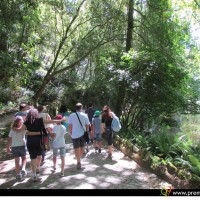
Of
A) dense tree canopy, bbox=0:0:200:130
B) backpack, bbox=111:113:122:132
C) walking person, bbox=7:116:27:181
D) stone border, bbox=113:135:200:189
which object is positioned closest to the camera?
stone border, bbox=113:135:200:189

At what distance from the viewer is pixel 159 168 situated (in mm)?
8023

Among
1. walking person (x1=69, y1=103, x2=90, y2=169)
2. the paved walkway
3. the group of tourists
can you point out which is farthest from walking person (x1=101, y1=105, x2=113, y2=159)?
walking person (x1=69, y1=103, x2=90, y2=169)

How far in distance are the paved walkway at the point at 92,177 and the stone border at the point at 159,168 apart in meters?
0.15

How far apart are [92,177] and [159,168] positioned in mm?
1744

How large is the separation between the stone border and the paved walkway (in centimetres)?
15

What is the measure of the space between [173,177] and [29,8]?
772cm

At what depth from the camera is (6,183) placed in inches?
289

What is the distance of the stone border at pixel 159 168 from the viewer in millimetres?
6593

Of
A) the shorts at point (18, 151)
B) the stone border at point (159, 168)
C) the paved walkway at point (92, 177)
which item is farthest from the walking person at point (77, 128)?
the stone border at point (159, 168)

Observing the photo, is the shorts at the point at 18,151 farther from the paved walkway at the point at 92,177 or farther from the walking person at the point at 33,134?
the paved walkway at the point at 92,177

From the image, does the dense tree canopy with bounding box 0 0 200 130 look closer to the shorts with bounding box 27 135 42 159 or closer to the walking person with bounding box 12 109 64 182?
the walking person with bounding box 12 109 64 182

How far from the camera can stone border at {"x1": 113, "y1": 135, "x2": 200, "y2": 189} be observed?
21.6ft

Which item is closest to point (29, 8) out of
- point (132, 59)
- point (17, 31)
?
point (17, 31)

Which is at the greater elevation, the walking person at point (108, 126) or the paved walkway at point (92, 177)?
the walking person at point (108, 126)
